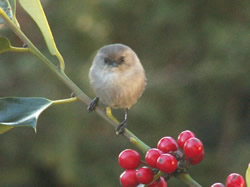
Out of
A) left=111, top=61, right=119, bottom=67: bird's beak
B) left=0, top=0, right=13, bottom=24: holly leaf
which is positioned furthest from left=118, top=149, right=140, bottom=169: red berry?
left=111, top=61, right=119, bottom=67: bird's beak

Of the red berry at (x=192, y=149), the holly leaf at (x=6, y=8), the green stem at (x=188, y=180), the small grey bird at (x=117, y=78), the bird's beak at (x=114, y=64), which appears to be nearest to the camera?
the green stem at (x=188, y=180)

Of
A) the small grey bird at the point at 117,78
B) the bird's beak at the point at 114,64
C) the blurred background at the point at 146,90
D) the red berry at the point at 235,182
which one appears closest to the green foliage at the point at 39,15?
the red berry at the point at 235,182

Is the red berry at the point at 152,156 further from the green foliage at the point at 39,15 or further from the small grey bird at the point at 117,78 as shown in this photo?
the small grey bird at the point at 117,78

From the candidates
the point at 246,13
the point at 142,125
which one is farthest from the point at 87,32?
the point at 246,13

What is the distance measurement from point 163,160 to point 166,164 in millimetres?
13

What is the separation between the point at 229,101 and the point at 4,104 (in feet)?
13.4

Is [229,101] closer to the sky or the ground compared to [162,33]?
closer to the ground

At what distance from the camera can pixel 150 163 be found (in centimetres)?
125

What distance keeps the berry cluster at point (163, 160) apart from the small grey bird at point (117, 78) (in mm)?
935

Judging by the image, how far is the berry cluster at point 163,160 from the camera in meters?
1.21

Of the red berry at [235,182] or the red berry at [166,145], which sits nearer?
the red berry at [235,182]

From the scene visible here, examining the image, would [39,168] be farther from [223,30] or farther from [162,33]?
[223,30]

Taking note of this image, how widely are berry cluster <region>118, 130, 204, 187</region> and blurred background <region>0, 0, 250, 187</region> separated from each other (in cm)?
316

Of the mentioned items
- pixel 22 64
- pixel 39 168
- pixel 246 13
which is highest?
pixel 246 13
